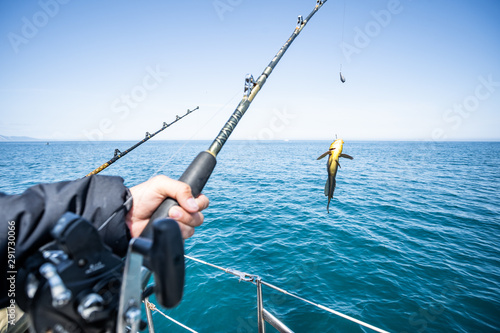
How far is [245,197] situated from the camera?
17547 mm

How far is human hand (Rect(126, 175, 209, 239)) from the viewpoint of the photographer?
1776mm

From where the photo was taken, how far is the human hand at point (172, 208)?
1776 millimetres

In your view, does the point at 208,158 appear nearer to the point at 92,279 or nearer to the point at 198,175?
the point at 198,175

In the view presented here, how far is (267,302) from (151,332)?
3.69m

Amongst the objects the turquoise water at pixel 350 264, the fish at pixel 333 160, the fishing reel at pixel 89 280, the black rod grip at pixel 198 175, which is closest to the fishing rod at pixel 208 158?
the black rod grip at pixel 198 175

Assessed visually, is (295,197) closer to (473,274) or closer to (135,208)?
(473,274)

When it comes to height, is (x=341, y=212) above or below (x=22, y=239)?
below

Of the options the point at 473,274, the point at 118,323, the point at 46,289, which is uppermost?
the point at 46,289

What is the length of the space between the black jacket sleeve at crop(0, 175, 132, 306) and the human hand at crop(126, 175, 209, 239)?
259 mm

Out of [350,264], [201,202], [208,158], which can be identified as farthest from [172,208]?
[350,264]

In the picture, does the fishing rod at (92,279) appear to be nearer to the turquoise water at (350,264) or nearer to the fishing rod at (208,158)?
the fishing rod at (208,158)

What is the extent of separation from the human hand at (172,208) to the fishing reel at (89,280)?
0.69 m

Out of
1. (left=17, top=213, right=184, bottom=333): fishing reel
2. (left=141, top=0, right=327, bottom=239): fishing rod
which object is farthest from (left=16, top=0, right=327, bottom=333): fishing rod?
(left=141, top=0, right=327, bottom=239): fishing rod

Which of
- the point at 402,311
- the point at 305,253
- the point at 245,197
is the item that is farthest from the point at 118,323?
the point at 245,197
